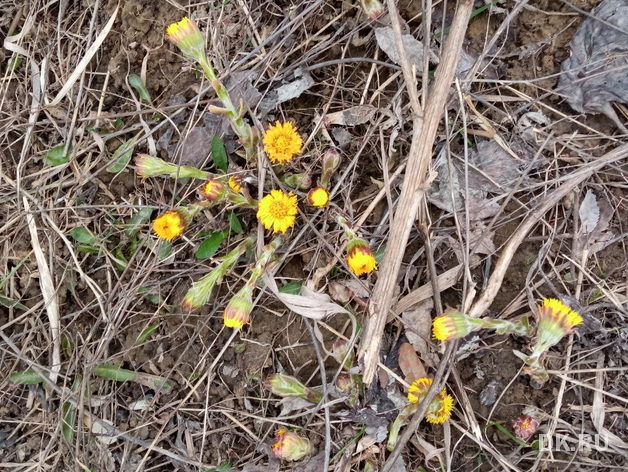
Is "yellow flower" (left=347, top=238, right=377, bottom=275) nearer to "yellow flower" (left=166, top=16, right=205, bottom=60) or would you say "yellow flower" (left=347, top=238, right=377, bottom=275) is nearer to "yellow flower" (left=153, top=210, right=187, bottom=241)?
"yellow flower" (left=153, top=210, right=187, bottom=241)

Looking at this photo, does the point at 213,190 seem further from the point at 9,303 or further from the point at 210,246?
the point at 9,303

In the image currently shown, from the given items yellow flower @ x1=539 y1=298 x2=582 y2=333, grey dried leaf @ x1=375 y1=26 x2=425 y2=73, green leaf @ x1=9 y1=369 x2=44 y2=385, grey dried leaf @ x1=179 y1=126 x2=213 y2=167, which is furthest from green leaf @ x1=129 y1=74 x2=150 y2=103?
yellow flower @ x1=539 y1=298 x2=582 y2=333

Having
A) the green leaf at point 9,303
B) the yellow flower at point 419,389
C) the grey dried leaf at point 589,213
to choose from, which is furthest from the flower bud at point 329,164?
the green leaf at point 9,303

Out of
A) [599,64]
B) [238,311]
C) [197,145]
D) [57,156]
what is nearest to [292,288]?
[238,311]

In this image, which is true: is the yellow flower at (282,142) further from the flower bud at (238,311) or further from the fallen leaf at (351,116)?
the flower bud at (238,311)

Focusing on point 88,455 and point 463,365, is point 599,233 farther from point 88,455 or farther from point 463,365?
point 88,455

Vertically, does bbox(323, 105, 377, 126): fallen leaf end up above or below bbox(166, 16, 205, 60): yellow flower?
below
